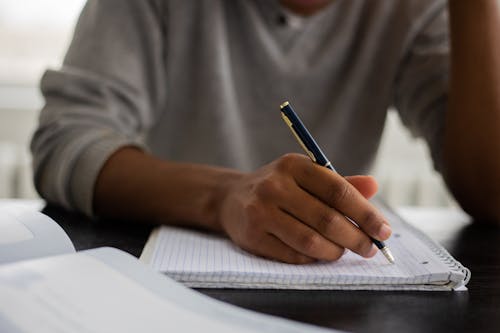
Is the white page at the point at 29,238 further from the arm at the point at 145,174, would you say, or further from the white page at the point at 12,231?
the arm at the point at 145,174

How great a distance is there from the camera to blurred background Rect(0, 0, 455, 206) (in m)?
2.00

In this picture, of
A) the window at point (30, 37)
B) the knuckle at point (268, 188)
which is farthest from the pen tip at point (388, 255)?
the window at point (30, 37)

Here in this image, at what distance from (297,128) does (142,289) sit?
25cm

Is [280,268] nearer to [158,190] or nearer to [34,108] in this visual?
[158,190]

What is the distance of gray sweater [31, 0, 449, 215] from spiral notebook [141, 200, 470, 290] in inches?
16.8

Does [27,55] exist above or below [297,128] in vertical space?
below

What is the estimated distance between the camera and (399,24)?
1.16 metres

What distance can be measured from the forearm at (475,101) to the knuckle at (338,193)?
0.42m

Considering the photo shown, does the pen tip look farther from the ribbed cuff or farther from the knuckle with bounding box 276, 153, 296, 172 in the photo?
the ribbed cuff

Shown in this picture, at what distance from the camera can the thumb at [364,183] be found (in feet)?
2.11

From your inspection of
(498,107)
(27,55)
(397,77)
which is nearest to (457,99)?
(498,107)

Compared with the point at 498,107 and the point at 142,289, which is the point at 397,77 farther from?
the point at 142,289

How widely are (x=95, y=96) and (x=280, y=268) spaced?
0.48 meters

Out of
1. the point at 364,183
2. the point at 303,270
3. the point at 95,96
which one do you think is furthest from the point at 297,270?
the point at 95,96
